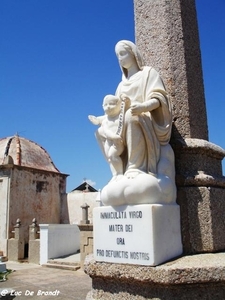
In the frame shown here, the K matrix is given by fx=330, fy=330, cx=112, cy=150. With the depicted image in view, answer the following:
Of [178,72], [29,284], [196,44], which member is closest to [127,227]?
[178,72]

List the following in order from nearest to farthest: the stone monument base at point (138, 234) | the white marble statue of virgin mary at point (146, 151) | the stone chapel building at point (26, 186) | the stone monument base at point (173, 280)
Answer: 1. the stone monument base at point (173, 280)
2. the stone monument base at point (138, 234)
3. the white marble statue of virgin mary at point (146, 151)
4. the stone chapel building at point (26, 186)

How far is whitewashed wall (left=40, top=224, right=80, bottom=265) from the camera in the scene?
42.7ft

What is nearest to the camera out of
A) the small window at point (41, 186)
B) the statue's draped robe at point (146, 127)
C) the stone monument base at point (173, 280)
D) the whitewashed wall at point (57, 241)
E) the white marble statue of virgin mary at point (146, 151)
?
the stone monument base at point (173, 280)

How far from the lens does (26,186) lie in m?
16.7

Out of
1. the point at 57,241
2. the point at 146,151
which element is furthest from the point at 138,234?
the point at 57,241

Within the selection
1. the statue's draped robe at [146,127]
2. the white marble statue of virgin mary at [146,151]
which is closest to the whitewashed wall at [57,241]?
the white marble statue of virgin mary at [146,151]

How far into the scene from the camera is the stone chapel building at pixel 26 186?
1570cm

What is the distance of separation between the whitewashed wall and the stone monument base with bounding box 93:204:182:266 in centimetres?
1065

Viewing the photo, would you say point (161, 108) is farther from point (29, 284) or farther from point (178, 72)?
point (29, 284)

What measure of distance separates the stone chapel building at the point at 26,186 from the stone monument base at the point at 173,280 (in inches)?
527

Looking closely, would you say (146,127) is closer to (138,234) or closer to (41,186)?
(138,234)

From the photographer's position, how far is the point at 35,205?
1709 cm

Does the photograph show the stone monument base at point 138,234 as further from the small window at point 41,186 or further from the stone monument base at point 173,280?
the small window at point 41,186

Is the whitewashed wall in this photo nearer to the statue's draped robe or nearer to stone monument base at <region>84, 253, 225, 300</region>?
stone monument base at <region>84, 253, 225, 300</region>
